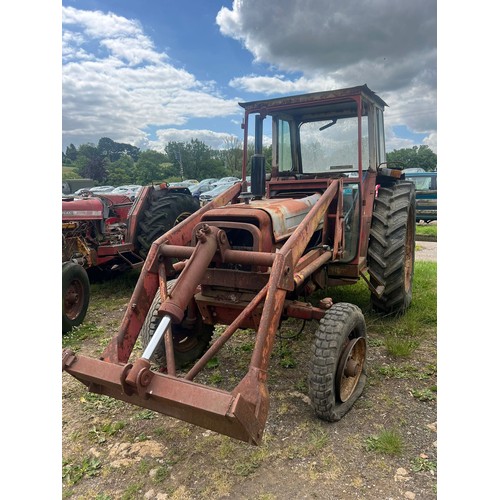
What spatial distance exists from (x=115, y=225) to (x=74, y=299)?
219 centimetres

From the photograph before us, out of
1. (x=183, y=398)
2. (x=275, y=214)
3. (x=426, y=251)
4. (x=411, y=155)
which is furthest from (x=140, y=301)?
(x=411, y=155)

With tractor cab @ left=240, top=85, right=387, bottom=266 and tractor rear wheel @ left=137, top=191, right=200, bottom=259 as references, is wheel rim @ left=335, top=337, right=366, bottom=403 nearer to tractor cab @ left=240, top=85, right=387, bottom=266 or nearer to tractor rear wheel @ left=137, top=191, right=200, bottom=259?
tractor cab @ left=240, top=85, right=387, bottom=266

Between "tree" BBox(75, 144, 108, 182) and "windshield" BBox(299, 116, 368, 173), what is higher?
"tree" BBox(75, 144, 108, 182)

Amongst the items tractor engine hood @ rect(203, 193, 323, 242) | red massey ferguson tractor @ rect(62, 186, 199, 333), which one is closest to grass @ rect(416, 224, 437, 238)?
red massey ferguson tractor @ rect(62, 186, 199, 333)

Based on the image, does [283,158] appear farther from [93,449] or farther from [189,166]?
[189,166]

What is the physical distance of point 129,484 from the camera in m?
2.46

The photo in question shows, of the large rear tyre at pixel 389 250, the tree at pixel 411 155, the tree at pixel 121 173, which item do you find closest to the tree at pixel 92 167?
the tree at pixel 121 173

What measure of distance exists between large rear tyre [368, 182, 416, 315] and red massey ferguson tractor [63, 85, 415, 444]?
0.04 ft

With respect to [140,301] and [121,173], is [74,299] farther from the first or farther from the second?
[121,173]

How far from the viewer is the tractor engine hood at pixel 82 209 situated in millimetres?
5992

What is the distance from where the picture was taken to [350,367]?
311 centimetres

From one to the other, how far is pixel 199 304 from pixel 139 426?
1.01 metres

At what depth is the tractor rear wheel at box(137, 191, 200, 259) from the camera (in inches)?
258

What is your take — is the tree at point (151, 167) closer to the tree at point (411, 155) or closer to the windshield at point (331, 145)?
the tree at point (411, 155)
